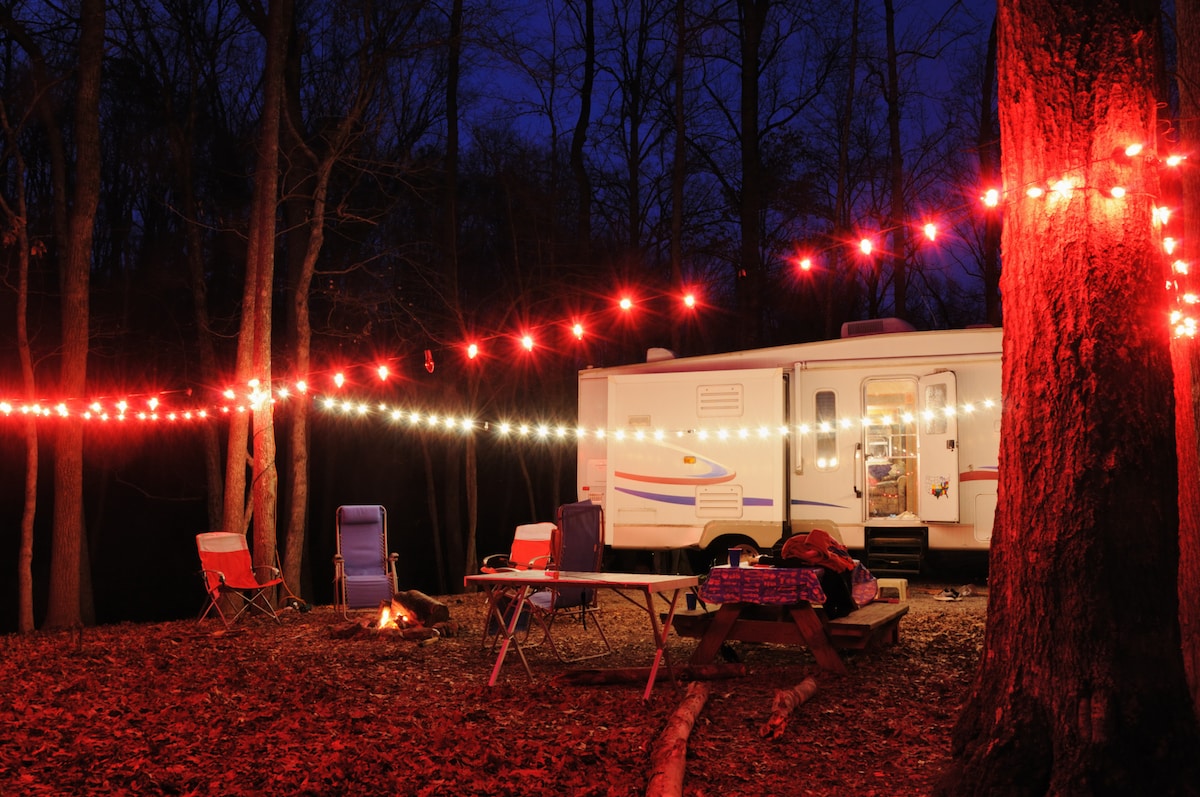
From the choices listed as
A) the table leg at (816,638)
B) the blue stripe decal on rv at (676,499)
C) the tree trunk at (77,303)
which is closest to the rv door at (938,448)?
the blue stripe decal on rv at (676,499)

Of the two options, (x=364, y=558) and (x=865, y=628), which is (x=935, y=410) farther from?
(x=364, y=558)

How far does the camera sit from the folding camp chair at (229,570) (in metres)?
7.97

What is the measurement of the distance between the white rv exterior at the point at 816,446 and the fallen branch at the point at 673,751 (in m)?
5.03

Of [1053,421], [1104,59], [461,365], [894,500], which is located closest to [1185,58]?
[1104,59]

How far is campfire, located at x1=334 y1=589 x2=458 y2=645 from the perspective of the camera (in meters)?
7.25

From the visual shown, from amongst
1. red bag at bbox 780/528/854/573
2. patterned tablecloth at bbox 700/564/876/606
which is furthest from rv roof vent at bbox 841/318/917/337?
patterned tablecloth at bbox 700/564/876/606

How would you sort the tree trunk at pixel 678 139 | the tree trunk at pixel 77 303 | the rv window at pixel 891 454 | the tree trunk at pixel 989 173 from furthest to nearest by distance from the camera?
1. the tree trunk at pixel 989 173
2. the tree trunk at pixel 678 139
3. the rv window at pixel 891 454
4. the tree trunk at pixel 77 303

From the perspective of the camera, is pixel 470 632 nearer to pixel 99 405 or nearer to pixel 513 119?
pixel 99 405

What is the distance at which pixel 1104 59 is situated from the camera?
3.49 meters

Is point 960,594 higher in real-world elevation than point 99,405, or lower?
lower

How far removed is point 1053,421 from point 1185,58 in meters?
2.78

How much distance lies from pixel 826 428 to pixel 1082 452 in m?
6.46

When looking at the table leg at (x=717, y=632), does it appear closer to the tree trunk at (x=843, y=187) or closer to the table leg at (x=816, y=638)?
the table leg at (x=816, y=638)

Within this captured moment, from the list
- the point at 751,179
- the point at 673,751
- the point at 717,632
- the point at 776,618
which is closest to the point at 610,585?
the point at 717,632
